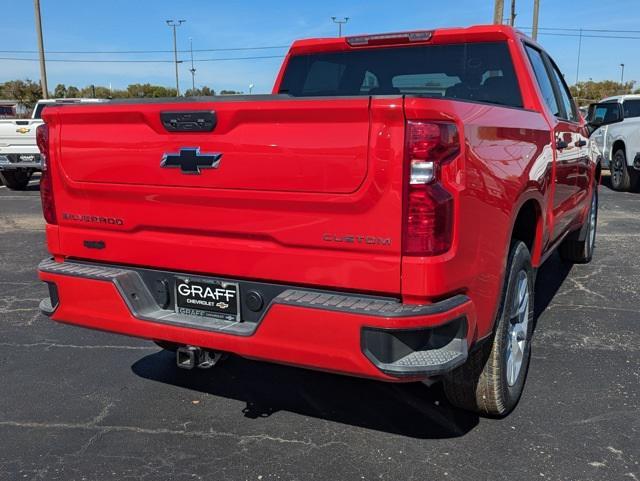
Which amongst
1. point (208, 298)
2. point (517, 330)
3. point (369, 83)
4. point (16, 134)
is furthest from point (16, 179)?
point (517, 330)

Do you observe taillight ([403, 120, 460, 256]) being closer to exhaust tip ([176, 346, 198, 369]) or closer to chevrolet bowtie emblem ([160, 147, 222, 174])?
chevrolet bowtie emblem ([160, 147, 222, 174])

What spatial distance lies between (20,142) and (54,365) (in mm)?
10637

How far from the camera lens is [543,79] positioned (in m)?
4.31

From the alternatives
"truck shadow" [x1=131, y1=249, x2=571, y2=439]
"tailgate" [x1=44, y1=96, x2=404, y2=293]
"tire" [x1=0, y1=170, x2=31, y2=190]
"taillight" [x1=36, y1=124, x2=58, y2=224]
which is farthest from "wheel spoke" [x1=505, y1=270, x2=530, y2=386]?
"tire" [x1=0, y1=170, x2=31, y2=190]

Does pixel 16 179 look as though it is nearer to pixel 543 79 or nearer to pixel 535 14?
pixel 543 79

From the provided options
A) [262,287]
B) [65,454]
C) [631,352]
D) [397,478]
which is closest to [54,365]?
[65,454]

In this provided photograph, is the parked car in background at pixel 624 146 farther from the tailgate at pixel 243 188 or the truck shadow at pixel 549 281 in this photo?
the tailgate at pixel 243 188

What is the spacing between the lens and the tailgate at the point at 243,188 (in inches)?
94.6

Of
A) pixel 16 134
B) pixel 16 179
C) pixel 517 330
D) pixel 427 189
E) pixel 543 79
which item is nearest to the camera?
pixel 427 189

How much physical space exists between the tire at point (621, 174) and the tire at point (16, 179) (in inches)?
514

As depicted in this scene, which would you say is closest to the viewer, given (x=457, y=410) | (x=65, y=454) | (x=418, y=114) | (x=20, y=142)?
(x=418, y=114)

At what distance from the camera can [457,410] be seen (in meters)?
3.39

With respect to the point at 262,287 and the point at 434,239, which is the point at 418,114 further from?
the point at 262,287

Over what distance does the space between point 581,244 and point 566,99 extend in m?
1.92
